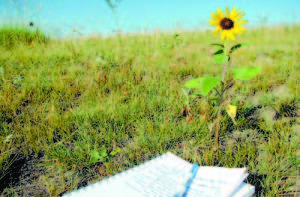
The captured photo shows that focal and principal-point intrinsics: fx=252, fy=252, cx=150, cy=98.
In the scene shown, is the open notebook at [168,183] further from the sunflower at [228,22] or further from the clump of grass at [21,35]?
the clump of grass at [21,35]

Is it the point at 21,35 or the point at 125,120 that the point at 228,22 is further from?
the point at 21,35

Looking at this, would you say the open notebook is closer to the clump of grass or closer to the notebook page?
the notebook page

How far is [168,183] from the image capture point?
1.06 meters

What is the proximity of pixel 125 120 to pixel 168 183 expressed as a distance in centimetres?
75

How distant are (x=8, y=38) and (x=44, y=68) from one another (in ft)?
5.86

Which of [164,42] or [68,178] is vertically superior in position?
[164,42]

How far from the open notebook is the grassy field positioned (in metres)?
0.20

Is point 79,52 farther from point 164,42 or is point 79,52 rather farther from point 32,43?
point 164,42

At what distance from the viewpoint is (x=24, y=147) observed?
1505mm

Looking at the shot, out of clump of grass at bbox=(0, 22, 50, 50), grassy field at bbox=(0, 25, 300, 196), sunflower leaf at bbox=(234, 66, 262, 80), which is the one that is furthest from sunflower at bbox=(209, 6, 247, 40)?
clump of grass at bbox=(0, 22, 50, 50)

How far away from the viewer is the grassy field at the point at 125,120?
133 cm

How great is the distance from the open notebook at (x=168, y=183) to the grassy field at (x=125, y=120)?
0.20 m

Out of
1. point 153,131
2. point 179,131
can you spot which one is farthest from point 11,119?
point 179,131

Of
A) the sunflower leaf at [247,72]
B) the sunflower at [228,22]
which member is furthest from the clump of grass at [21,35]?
the sunflower leaf at [247,72]
